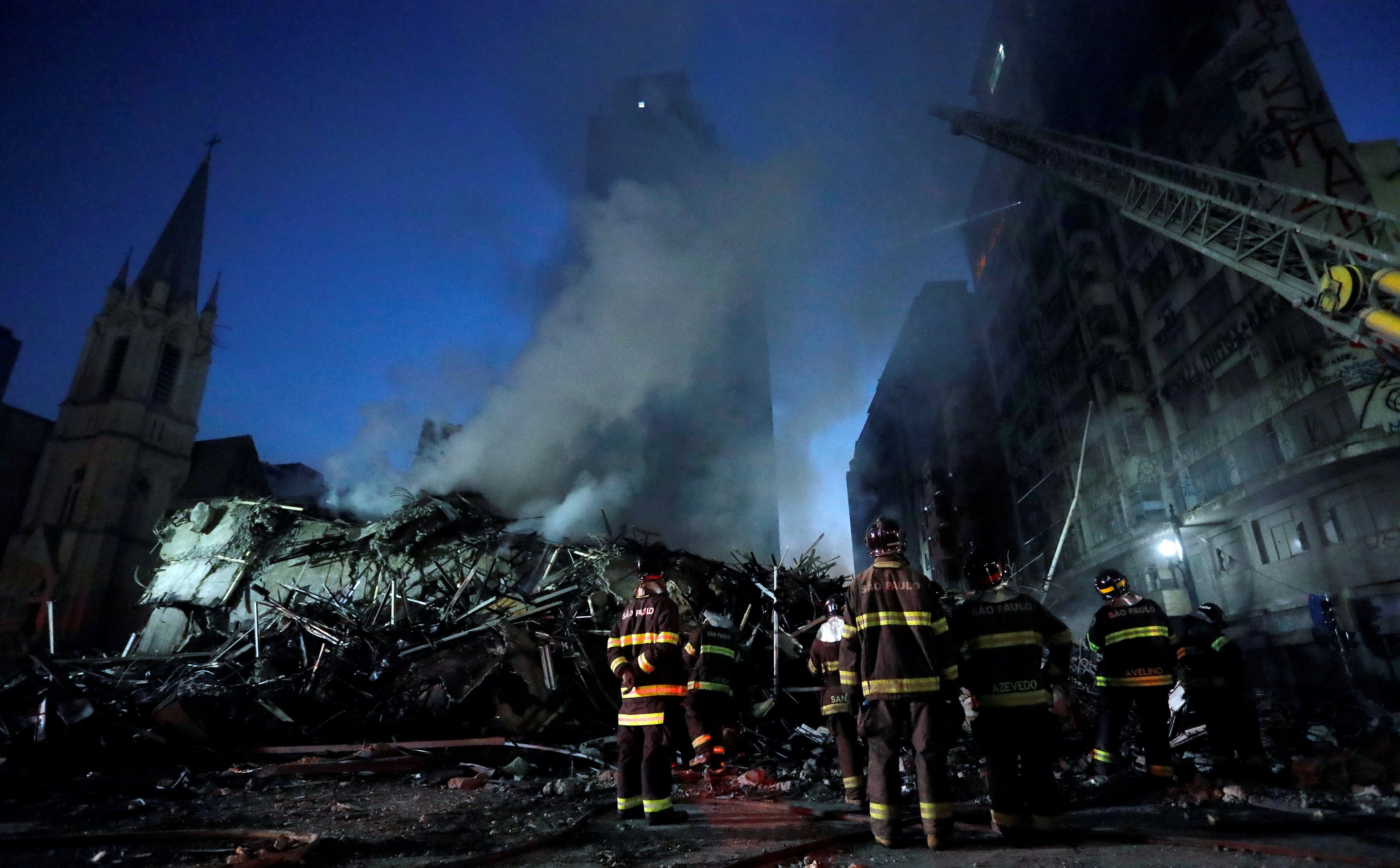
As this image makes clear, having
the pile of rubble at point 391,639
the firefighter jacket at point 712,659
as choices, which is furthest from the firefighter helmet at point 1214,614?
the firefighter jacket at point 712,659

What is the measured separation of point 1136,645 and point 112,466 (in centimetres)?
3531

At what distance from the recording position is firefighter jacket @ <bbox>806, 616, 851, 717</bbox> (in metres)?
5.39

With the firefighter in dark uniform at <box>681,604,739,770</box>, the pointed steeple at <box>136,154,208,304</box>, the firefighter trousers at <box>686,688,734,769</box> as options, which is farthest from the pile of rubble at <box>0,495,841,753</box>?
the pointed steeple at <box>136,154,208,304</box>

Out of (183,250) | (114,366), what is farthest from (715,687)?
(183,250)

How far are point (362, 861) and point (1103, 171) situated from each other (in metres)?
23.4

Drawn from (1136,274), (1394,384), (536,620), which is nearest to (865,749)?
(536,620)

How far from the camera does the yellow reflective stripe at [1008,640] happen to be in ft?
13.0

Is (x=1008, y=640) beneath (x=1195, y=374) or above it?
beneath

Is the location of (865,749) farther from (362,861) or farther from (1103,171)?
(1103,171)

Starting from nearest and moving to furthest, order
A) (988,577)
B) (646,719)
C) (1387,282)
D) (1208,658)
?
(988,577), (646,719), (1208,658), (1387,282)

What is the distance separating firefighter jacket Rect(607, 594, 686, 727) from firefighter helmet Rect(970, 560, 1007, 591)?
82.7 inches

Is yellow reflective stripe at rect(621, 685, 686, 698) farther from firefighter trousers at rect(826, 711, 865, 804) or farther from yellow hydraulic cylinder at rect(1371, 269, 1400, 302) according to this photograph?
yellow hydraulic cylinder at rect(1371, 269, 1400, 302)

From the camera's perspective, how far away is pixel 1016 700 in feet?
12.6

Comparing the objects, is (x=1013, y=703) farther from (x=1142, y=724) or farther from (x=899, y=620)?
(x=1142, y=724)
